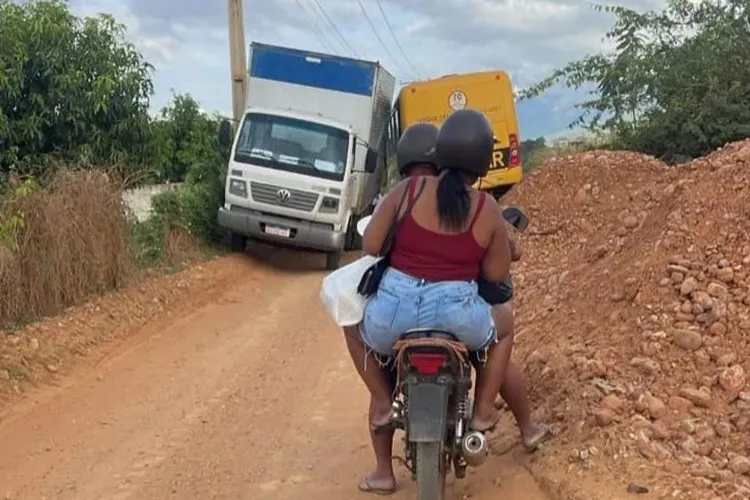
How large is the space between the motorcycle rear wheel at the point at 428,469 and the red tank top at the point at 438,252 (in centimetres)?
74

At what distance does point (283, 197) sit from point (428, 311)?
12.2 metres

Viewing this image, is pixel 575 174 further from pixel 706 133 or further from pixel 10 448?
pixel 10 448

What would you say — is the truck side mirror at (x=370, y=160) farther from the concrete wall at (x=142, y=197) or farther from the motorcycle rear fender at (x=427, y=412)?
the motorcycle rear fender at (x=427, y=412)

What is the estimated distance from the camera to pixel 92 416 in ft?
23.4

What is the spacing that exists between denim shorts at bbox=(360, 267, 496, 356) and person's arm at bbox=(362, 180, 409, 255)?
0.16 m

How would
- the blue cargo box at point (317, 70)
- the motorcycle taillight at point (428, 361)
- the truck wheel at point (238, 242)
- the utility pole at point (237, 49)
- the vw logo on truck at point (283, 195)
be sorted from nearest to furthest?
the motorcycle taillight at point (428, 361) → the vw logo on truck at point (283, 195) → the truck wheel at point (238, 242) → the blue cargo box at point (317, 70) → the utility pole at point (237, 49)

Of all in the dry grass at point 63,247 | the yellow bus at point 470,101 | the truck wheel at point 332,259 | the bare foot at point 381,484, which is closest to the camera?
the bare foot at point 381,484

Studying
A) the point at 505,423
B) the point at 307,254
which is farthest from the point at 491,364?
the point at 307,254

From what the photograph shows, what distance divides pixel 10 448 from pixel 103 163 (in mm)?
8671

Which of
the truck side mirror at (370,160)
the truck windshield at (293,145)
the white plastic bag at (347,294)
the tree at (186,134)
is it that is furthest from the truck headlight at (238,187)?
the white plastic bag at (347,294)

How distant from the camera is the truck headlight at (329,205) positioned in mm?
16438

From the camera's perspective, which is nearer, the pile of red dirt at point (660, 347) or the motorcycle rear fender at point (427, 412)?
the motorcycle rear fender at point (427, 412)

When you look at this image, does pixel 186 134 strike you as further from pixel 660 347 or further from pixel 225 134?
pixel 660 347

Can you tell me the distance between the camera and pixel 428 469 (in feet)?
14.2
